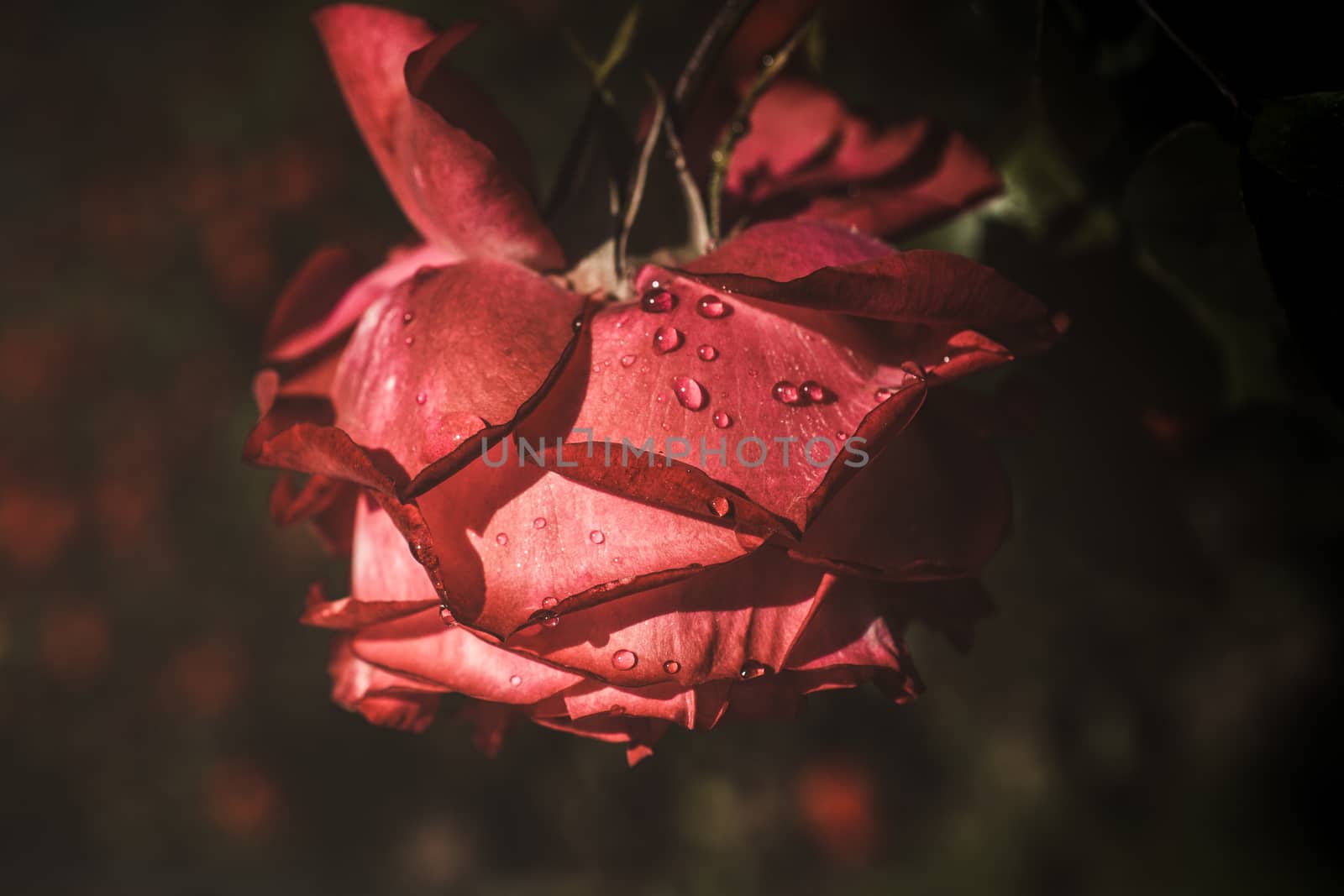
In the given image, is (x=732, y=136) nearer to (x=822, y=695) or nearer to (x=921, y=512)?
(x=921, y=512)

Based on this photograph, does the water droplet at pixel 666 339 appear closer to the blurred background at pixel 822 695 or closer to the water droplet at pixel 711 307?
the water droplet at pixel 711 307

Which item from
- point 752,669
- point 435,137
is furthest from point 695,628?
point 435,137

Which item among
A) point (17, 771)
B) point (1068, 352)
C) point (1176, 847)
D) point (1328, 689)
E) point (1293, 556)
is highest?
point (1068, 352)

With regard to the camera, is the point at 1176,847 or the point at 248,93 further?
the point at 1176,847

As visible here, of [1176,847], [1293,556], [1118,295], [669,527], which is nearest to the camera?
[669,527]

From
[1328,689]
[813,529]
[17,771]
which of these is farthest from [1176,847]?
[17,771]

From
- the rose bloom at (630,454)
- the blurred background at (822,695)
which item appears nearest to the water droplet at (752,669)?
the rose bloom at (630,454)

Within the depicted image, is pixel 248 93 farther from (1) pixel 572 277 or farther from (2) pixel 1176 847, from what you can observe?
(2) pixel 1176 847
